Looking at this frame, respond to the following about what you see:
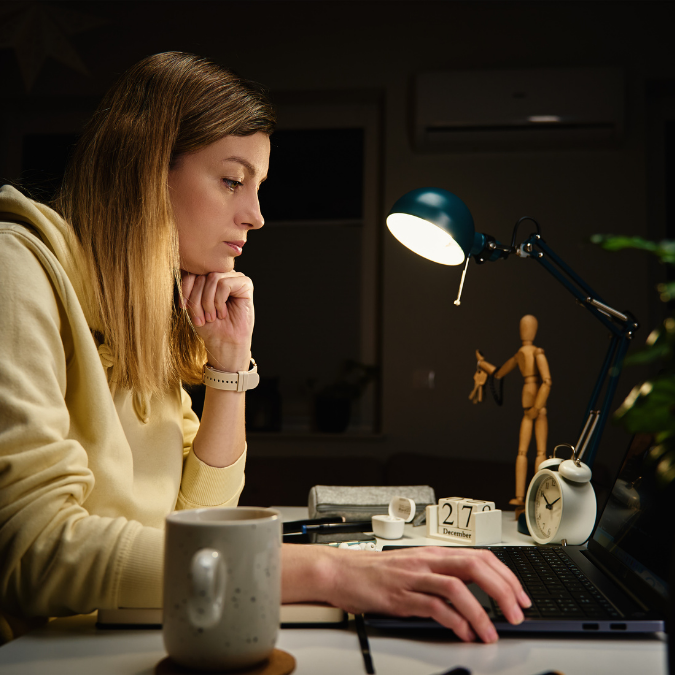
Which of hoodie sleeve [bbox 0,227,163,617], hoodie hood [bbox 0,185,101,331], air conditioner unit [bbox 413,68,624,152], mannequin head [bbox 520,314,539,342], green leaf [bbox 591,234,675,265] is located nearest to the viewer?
green leaf [bbox 591,234,675,265]

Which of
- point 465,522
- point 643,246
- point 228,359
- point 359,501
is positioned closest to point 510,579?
point 643,246

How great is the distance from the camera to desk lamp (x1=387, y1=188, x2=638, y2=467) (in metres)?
1.16

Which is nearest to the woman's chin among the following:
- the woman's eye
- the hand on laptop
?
the woman's eye

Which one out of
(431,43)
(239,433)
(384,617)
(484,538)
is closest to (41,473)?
(384,617)

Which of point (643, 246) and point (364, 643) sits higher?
point (643, 246)

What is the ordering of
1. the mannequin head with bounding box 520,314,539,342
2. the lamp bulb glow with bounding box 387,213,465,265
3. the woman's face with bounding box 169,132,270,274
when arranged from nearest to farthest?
the woman's face with bounding box 169,132,270,274 → the lamp bulb glow with bounding box 387,213,465,265 → the mannequin head with bounding box 520,314,539,342

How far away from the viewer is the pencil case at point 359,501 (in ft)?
4.22

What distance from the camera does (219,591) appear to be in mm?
476

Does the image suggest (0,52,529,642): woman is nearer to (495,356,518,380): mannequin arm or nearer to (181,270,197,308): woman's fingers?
(181,270,197,308): woman's fingers

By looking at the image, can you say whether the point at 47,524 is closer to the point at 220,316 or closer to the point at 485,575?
the point at 485,575

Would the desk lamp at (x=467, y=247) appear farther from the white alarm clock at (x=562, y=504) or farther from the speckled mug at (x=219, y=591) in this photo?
the speckled mug at (x=219, y=591)

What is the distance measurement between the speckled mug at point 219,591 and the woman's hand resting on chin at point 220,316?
61 centimetres

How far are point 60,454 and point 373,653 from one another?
0.35m

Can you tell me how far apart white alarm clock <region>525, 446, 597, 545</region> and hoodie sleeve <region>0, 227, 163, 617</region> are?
2.18 ft
